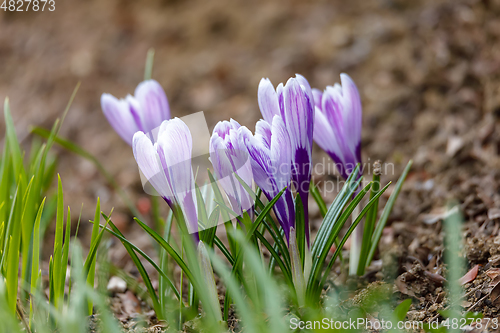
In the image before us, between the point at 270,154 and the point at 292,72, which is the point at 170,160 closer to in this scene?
the point at 270,154

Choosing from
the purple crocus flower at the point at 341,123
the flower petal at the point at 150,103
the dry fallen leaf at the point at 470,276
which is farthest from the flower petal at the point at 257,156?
the dry fallen leaf at the point at 470,276

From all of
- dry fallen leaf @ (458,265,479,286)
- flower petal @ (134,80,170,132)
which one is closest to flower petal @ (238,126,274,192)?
flower petal @ (134,80,170,132)

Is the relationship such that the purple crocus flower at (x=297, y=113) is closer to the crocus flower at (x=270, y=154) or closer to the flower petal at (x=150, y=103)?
the crocus flower at (x=270, y=154)

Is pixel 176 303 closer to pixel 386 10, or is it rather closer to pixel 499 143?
pixel 499 143

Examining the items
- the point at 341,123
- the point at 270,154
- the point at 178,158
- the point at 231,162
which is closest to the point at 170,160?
the point at 178,158

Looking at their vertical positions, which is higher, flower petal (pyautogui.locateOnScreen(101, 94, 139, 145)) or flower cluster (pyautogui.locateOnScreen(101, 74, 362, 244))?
flower petal (pyautogui.locateOnScreen(101, 94, 139, 145))

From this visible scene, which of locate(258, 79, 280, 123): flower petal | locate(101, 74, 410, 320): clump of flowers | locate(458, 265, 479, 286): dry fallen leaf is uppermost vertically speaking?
locate(258, 79, 280, 123): flower petal

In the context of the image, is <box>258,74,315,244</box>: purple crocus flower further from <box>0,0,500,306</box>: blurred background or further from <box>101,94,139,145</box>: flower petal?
<box>0,0,500,306</box>: blurred background
